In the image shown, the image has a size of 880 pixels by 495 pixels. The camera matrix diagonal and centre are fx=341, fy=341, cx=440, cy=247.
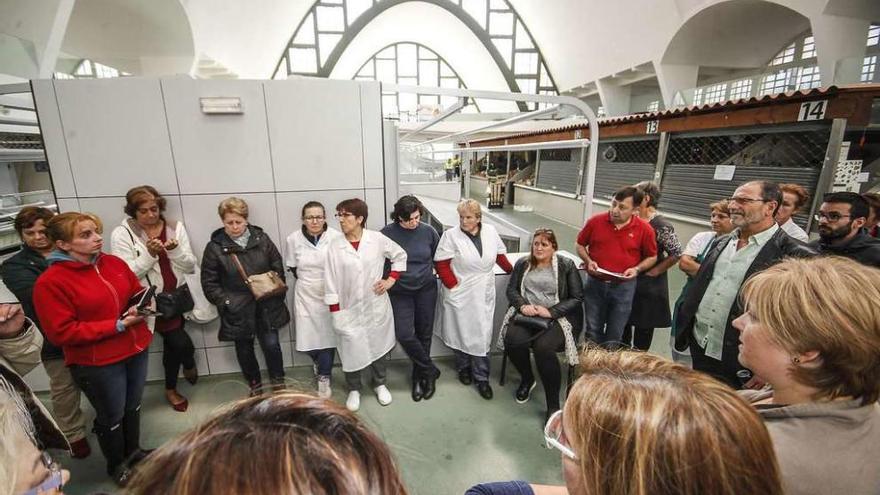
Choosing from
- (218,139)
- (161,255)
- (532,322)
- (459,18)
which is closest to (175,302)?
(161,255)

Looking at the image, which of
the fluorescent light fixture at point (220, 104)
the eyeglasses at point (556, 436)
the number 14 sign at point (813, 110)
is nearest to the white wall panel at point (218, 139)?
the fluorescent light fixture at point (220, 104)

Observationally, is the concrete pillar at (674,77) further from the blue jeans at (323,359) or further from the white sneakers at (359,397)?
Answer: the blue jeans at (323,359)

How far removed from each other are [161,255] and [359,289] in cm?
131

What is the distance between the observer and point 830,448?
76 centimetres

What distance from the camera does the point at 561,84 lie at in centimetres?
1619

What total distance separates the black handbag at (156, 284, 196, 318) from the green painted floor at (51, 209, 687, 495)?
0.64 m

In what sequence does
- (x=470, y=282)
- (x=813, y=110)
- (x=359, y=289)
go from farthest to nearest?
1. (x=813, y=110)
2. (x=470, y=282)
3. (x=359, y=289)

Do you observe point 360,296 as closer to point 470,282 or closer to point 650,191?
point 470,282

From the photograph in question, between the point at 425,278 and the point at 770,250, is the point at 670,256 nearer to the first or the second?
the point at 770,250

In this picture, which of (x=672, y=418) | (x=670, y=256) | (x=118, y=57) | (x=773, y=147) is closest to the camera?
(x=672, y=418)

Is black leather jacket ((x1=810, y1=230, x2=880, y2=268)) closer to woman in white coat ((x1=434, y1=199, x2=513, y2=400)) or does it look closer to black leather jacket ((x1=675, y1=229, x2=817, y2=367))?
→ black leather jacket ((x1=675, y1=229, x2=817, y2=367))

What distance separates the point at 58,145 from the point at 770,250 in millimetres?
4170

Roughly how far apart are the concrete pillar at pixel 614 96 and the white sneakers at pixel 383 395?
14.3m

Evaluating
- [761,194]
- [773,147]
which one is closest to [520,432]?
[761,194]
